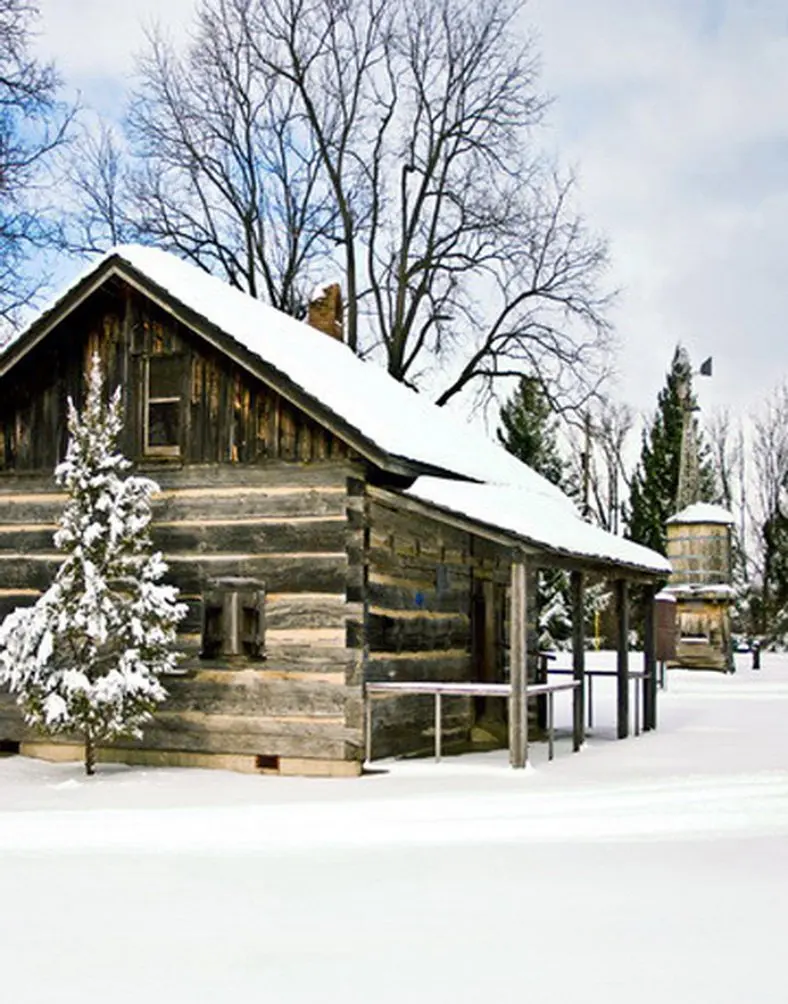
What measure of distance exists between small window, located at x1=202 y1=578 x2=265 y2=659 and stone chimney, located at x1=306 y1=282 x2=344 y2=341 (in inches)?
326

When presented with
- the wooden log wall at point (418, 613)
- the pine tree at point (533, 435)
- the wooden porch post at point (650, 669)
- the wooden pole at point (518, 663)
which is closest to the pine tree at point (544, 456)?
the pine tree at point (533, 435)

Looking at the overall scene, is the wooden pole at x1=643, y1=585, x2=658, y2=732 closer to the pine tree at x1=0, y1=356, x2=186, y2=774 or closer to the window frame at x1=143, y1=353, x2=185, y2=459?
the window frame at x1=143, y1=353, x2=185, y2=459

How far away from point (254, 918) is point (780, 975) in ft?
10.2

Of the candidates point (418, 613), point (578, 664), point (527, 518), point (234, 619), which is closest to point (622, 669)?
point (578, 664)

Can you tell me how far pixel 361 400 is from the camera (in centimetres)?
1692

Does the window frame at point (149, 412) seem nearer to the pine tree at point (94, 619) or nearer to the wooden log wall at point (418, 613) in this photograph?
the pine tree at point (94, 619)

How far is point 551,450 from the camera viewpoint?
54.6m

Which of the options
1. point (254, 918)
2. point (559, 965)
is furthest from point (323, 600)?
point (559, 965)

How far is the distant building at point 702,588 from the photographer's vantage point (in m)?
35.8

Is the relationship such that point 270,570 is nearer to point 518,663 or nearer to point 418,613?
point 418,613

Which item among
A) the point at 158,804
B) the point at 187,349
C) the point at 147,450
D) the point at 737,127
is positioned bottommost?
the point at 158,804

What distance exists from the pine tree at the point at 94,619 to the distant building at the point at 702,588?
77.2ft

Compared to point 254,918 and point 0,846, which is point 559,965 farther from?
point 0,846

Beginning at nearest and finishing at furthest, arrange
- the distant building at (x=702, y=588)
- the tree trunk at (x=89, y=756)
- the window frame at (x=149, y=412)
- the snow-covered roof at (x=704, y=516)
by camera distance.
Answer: the tree trunk at (x=89, y=756)
the window frame at (x=149, y=412)
the distant building at (x=702, y=588)
the snow-covered roof at (x=704, y=516)
